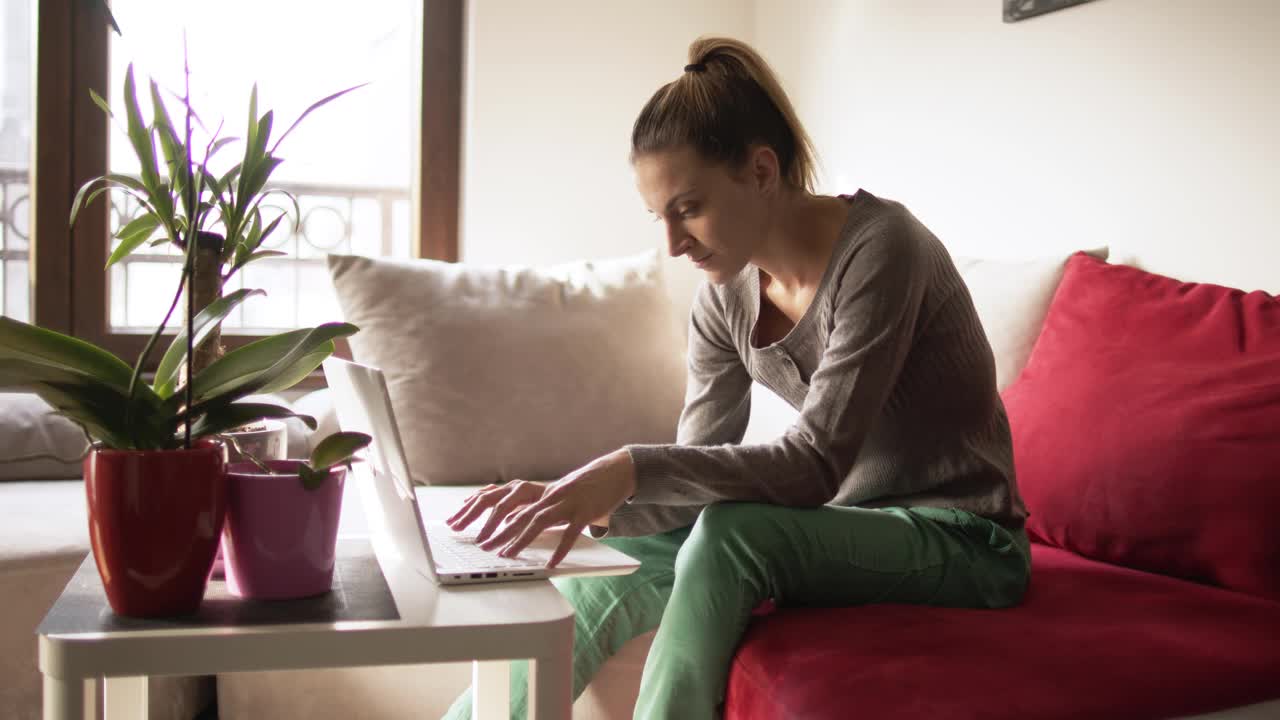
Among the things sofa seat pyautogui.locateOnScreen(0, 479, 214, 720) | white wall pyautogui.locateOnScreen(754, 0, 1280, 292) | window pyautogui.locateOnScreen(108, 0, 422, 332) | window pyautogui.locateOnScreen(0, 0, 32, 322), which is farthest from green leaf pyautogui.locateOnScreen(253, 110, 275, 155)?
window pyautogui.locateOnScreen(0, 0, 32, 322)

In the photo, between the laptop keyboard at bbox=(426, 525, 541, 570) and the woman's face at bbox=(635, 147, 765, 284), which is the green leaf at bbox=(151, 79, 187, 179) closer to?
the laptop keyboard at bbox=(426, 525, 541, 570)

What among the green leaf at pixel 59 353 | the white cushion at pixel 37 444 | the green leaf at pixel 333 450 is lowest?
the white cushion at pixel 37 444

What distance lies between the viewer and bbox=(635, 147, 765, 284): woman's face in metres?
1.35

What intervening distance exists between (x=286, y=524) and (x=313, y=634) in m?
0.10

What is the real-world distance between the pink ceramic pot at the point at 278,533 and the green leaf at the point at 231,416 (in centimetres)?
4

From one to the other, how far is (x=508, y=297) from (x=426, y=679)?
2.70 feet

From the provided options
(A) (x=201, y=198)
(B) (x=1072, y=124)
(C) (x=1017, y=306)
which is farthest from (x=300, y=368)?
(B) (x=1072, y=124)

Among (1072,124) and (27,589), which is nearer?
(27,589)

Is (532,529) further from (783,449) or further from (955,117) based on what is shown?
(955,117)

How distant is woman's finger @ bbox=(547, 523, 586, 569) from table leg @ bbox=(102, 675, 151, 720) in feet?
1.49

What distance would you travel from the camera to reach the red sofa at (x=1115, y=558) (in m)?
0.98

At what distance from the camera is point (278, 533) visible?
889 millimetres

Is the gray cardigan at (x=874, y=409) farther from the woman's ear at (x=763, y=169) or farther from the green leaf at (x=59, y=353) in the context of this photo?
the green leaf at (x=59, y=353)

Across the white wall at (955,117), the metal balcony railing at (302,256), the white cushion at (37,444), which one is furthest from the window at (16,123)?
the white wall at (955,117)
